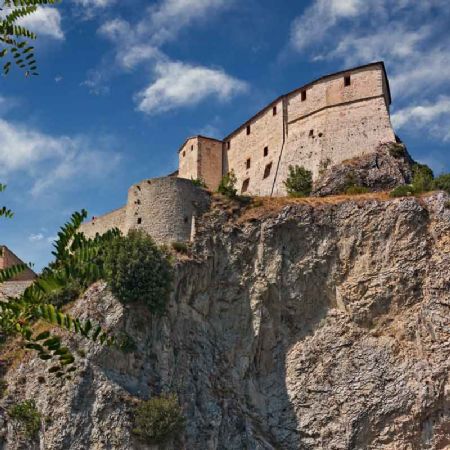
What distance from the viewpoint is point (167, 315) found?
97.5 feet

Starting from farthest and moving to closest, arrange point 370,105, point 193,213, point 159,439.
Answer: point 370,105, point 193,213, point 159,439

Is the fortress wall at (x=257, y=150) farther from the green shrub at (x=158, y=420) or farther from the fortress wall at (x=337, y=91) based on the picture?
the green shrub at (x=158, y=420)

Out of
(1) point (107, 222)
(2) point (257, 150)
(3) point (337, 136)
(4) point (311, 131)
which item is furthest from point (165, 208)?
(2) point (257, 150)

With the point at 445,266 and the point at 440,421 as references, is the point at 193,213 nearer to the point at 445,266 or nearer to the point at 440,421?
the point at 445,266

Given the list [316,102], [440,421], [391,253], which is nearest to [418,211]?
[391,253]

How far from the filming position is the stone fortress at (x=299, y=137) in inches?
1682

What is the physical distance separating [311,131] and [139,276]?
66.2 ft

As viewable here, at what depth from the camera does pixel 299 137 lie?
45312 mm

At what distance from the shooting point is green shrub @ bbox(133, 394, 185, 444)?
84.2ft

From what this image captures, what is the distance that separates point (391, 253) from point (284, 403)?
8594 millimetres

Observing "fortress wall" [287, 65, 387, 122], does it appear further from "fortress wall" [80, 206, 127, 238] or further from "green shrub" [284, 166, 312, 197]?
"fortress wall" [80, 206, 127, 238]

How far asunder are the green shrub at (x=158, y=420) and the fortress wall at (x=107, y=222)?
453 inches

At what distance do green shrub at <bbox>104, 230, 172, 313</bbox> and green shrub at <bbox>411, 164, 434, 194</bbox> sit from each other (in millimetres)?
13773

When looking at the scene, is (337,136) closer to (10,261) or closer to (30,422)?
(10,261)
